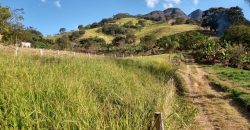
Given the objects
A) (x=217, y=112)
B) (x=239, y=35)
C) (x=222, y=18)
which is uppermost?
(x=222, y=18)

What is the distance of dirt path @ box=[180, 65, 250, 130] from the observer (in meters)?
11.7

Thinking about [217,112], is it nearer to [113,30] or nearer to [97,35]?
[97,35]

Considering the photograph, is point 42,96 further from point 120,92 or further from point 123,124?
point 120,92

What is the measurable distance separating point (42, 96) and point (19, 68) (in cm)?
183

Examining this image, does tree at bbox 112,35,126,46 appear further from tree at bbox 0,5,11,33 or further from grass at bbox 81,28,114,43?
tree at bbox 0,5,11,33

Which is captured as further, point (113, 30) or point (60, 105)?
point (113, 30)

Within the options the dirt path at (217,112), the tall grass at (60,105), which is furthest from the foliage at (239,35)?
the tall grass at (60,105)

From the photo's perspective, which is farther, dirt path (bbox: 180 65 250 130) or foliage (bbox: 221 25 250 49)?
foliage (bbox: 221 25 250 49)

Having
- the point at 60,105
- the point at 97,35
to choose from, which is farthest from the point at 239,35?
the point at 97,35

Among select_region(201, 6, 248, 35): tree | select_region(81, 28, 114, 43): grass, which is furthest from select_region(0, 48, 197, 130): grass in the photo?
select_region(81, 28, 114, 43): grass

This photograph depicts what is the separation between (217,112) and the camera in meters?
13.5

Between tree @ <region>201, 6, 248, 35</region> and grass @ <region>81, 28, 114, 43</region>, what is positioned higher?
tree @ <region>201, 6, 248, 35</region>

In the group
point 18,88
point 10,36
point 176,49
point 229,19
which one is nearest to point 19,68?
point 18,88

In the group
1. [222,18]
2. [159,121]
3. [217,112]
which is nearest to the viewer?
[159,121]
